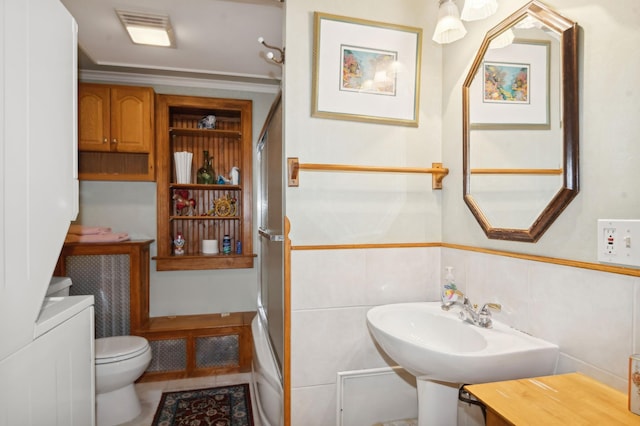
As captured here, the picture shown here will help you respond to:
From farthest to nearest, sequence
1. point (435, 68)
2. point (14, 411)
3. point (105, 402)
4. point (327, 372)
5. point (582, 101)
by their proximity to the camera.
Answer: point (105, 402), point (435, 68), point (327, 372), point (582, 101), point (14, 411)

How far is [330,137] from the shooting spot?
1534mm

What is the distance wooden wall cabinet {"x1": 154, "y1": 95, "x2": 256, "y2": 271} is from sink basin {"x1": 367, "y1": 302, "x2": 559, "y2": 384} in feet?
6.72

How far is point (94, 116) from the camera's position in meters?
2.70

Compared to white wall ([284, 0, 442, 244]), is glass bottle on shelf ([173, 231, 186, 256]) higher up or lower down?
lower down

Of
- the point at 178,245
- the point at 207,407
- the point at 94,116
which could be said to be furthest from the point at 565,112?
the point at 94,116

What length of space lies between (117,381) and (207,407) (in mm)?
589

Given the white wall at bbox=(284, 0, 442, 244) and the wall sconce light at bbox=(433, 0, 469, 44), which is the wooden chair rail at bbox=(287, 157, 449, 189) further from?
the wall sconce light at bbox=(433, 0, 469, 44)

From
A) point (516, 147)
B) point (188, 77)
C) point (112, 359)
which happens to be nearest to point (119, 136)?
point (188, 77)

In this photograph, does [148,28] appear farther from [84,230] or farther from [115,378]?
[115,378]

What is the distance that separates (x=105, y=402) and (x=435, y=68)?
8.94ft

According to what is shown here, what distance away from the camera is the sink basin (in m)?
0.97

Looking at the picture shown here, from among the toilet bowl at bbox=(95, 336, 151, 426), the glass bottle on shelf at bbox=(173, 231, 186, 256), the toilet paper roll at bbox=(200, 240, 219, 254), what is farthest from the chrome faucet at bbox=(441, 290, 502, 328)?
the glass bottle on shelf at bbox=(173, 231, 186, 256)

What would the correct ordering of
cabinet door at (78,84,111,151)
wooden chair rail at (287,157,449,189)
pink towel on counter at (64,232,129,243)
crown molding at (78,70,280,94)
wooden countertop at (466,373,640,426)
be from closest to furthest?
wooden countertop at (466,373,640,426), wooden chair rail at (287,157,449,189), pink towel on counter at (64,232,129,243), cabinet door at (78,84,111,151), crown molding at (78,70,280,94)

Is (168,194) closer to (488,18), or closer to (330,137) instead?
(330,137)
